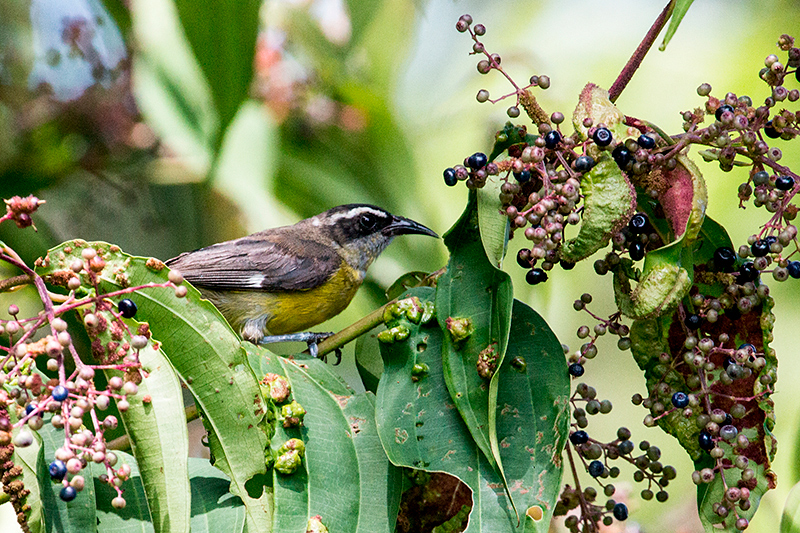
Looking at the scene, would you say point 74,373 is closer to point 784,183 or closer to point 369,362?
point 369,362

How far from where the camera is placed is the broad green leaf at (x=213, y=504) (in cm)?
169

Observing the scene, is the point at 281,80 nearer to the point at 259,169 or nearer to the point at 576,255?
the point at 259,169

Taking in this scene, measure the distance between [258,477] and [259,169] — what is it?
2552 mm

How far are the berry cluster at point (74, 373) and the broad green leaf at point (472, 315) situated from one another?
0.53 metres

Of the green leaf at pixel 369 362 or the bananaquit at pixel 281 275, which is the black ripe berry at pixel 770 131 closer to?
the green leaf at pixel 369 362

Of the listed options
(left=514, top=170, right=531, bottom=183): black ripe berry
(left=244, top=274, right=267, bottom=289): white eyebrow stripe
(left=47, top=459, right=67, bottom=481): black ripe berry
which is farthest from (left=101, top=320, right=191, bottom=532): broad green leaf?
(left=244, top=274, right=267, bottom=289): white eyebrow stripe

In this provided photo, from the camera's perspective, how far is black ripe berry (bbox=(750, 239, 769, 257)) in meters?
1.51

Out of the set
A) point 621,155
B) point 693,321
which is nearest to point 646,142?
point 621,155

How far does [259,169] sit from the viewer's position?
3.93 meters

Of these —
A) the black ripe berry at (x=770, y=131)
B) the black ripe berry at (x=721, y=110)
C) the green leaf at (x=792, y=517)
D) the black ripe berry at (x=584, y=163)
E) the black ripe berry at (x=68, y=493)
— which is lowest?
the black ripe berry at (x=68, y=493)

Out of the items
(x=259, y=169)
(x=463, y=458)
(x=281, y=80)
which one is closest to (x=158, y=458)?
(x=463, y=458)

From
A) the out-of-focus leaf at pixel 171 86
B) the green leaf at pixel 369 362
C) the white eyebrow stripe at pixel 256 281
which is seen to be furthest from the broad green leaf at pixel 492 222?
the out-of-focus leaf at pixel 171 86

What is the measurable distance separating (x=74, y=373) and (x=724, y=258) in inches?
49.3

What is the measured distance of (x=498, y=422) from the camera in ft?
5.30
